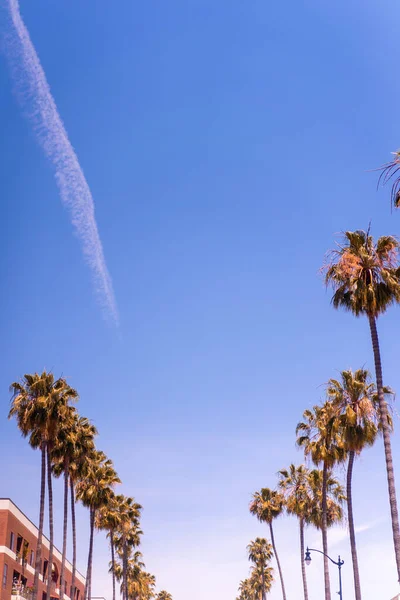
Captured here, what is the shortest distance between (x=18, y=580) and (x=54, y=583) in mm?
23518

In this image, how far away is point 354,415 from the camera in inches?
1480

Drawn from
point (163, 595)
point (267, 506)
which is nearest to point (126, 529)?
point (267, 506)

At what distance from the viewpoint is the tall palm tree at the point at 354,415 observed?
37.4 meters

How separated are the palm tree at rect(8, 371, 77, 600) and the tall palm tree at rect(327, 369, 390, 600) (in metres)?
18.4

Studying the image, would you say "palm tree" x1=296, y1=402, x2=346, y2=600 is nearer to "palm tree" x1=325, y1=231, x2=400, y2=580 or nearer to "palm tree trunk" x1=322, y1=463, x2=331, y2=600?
"palm tree trunk" x1=322, y1=463, x2=331, y2=600

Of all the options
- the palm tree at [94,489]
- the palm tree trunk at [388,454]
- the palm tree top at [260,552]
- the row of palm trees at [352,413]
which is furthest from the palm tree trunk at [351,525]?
the palm tree top at [260,552]

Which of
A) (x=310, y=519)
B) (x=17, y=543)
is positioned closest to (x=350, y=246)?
(x=310, y=519)

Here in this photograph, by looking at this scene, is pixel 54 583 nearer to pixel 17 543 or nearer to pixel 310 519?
pixel 17 543

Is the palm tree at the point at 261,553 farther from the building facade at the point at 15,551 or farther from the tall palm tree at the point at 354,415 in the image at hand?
the tall palm tree at the point at 354,415

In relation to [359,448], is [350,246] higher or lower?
higher

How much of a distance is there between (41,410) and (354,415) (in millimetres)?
20663

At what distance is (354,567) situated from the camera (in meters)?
38.4

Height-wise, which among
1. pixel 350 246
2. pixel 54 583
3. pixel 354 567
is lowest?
pixel 354 567

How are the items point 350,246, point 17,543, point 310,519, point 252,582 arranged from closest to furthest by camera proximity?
point 350,246 → point 310,519 → point 17,543 → point 252,582
